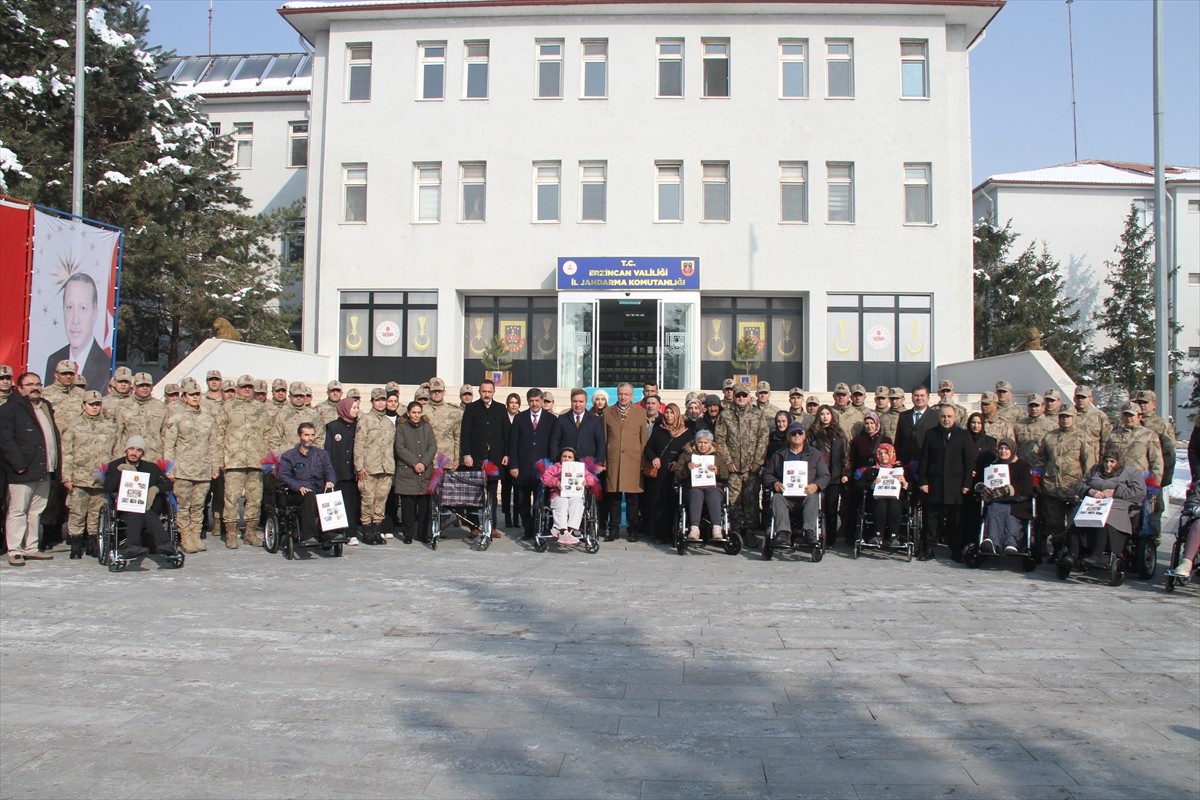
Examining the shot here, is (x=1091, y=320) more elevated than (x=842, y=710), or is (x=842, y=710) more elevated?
(x=1091, y=320)

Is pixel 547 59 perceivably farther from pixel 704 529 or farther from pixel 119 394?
pixel 704 529

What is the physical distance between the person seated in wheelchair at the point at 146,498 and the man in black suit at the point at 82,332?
5.01 m

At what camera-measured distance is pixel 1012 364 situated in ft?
71.9

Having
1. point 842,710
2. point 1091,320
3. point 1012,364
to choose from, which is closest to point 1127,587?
point 842,710

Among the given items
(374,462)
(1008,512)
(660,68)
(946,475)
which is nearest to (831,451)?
(946,475)

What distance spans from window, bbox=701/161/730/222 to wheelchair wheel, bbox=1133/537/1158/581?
60.3 feet

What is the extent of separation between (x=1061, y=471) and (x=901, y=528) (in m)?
1.79

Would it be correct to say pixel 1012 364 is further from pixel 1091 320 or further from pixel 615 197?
pixel 1091 320

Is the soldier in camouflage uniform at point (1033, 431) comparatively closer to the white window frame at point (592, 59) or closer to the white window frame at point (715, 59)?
the white window frame at point (715, 59)

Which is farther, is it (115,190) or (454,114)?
(454,114)

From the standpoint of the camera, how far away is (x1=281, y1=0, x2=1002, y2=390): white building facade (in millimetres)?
27031

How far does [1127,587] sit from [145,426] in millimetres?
10336

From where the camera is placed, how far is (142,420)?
11.2 metres

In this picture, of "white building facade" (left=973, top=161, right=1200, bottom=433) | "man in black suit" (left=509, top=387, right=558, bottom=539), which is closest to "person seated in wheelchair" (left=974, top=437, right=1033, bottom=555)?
"man in black suit" (left=509, top=387, right=558, bottom=539)
